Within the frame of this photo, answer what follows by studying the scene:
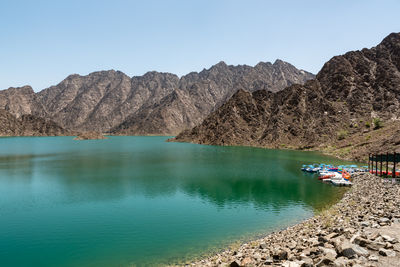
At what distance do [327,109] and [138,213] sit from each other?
138564 mm

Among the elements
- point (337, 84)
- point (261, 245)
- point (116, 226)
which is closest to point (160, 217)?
point (116, 226)

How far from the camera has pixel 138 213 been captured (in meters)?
37.1

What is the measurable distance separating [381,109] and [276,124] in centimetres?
5042

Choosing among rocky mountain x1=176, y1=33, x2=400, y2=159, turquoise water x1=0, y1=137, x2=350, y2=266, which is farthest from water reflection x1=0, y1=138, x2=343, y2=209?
rocky mountain x1=176, y1=33, x2=400, y2=159

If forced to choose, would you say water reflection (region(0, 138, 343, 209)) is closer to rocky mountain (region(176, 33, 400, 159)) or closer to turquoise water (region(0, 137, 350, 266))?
turquoise water (region(0, 137, 350, 266))

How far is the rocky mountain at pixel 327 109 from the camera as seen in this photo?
436 feet

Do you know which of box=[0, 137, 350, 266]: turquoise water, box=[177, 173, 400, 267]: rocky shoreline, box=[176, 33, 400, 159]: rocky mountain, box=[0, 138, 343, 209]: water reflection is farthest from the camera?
box=[176, 33, 400, 159]: rocky mountain

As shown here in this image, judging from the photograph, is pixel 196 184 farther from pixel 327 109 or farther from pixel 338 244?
pixel 327 109

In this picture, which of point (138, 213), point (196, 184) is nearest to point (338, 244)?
point (138, 213)

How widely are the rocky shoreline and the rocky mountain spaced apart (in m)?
89.2

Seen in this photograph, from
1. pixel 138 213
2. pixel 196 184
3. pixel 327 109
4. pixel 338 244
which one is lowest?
pixel 138 213

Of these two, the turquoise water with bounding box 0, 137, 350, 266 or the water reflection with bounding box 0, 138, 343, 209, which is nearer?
the turquoise water with bounding box 0, 137, 350, 266

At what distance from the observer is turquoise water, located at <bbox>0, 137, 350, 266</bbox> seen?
25.4 metres

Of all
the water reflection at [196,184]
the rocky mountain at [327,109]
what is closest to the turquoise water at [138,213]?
the water reflection at [196,184]
